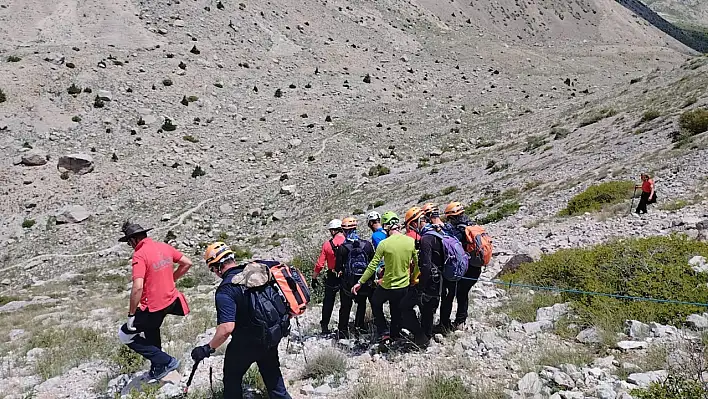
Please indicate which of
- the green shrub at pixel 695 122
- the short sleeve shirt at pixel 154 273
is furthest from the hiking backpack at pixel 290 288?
the green shrub at pixel 695 122

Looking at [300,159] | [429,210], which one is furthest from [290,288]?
[300,159]

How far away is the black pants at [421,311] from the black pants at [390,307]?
9 cm

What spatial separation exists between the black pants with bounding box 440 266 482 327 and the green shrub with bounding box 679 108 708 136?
14.5 metres

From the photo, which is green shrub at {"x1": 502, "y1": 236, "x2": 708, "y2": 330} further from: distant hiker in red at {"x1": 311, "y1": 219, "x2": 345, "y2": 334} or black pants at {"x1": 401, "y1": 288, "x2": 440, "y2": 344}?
distant hiker in red at {"x1": 311, "y1": 219, "x2": 345, "y2": 334}

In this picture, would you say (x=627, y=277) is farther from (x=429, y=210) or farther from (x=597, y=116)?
(x=597, y=116)

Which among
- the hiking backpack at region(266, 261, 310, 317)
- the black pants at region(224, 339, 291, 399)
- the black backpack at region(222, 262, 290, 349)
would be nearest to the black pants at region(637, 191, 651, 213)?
the hiking backpack at region(266, 261, 310, 317)

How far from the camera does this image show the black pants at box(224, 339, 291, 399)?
16.2 ft

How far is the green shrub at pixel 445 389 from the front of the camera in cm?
525

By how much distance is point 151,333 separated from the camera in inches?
251

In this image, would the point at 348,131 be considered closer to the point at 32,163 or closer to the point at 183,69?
the point at 183,69

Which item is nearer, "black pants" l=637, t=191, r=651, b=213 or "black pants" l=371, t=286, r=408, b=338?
"black pants" l=371, t=286, r=408, b=338

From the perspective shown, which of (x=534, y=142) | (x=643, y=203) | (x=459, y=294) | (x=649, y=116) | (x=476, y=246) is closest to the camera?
(x=476, y=246)

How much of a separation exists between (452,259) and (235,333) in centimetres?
293

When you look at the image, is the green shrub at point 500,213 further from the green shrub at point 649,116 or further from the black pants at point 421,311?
the black pants at point 421,311
